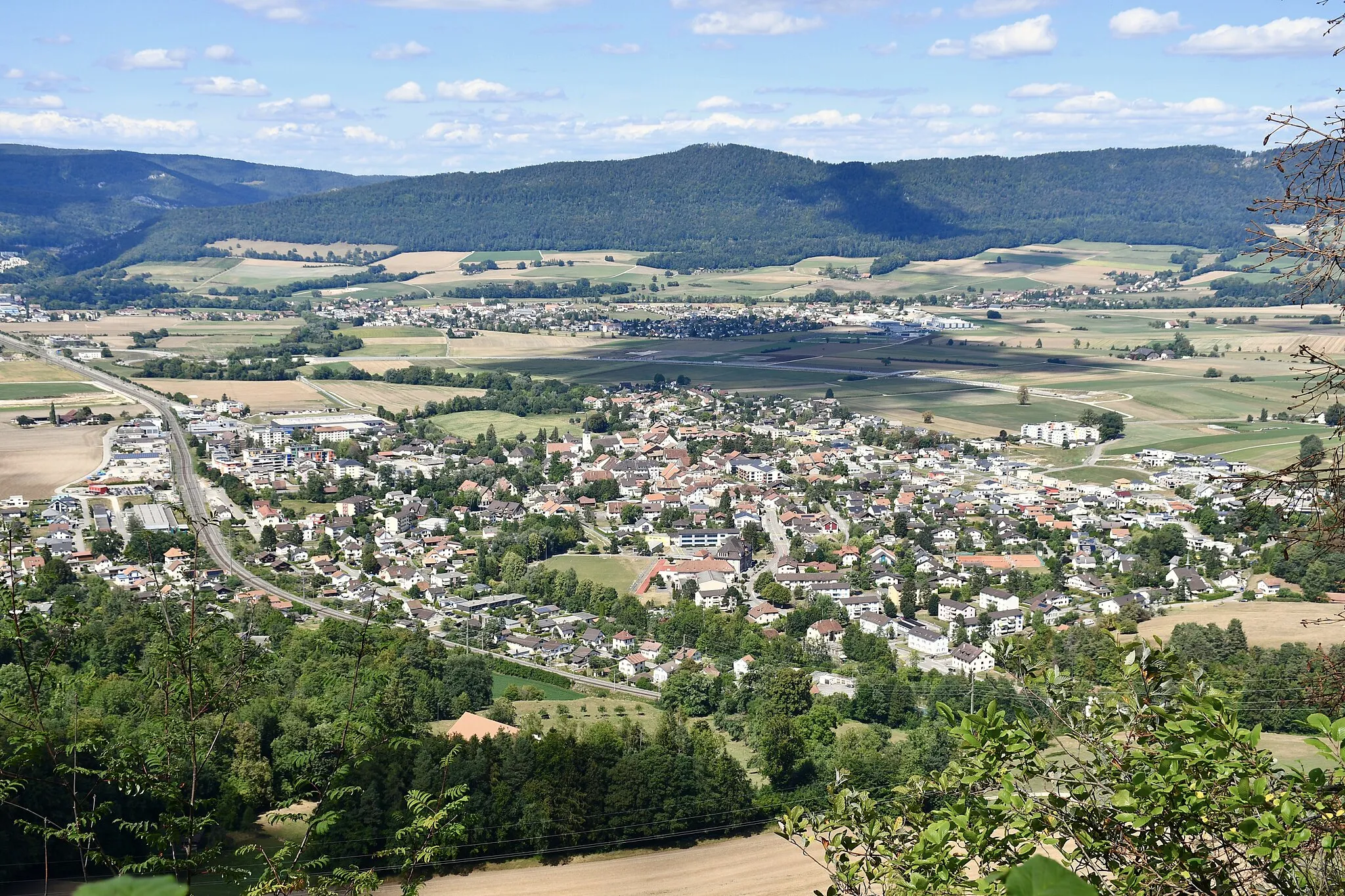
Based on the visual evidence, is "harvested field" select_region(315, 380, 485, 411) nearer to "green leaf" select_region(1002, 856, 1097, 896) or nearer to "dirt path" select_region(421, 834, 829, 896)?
"dirt path" select_region(421, 834, 829, 896)

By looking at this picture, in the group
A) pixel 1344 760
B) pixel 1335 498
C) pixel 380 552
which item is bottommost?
pixel 380 552

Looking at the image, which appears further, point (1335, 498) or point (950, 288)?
→ point (950, 288)

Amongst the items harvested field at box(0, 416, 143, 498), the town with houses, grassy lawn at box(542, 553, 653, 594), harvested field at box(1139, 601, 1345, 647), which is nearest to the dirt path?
the town with houses

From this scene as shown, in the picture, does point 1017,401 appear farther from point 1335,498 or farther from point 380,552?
point 1335,498

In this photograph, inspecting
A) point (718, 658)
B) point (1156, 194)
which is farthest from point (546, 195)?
point (718, 658)

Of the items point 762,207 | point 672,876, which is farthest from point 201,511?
point 762,207

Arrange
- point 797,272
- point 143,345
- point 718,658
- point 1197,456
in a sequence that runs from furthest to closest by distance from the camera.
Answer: point 797,272 < point 143,345 < point 1197,456 < point 718,658
